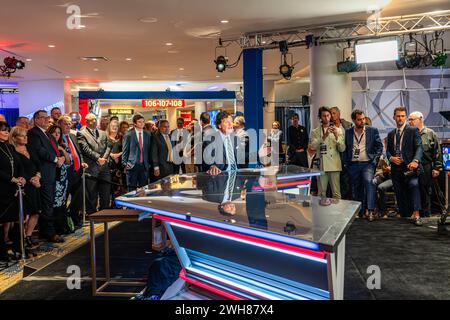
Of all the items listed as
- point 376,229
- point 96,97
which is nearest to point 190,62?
point 96,97

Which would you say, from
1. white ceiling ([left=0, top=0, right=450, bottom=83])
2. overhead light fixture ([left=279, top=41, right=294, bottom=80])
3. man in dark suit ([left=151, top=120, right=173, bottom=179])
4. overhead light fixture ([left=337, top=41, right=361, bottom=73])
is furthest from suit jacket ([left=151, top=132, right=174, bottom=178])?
overhead light fixture ([left=337, top=41, right=361, bottom=73])

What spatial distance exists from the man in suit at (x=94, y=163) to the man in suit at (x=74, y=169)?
0.15 m

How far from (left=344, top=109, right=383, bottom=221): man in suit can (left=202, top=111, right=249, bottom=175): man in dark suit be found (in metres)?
1.97

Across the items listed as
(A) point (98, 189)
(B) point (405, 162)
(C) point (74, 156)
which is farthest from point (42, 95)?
(B) point (405, 162)

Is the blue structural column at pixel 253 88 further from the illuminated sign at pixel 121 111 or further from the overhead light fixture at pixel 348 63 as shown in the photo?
the illuminated sign at pixel 121 111

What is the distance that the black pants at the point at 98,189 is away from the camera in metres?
6.64

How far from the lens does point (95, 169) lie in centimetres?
661

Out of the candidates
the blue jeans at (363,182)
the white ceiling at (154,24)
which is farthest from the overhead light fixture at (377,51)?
the blue jeans at (363,182)

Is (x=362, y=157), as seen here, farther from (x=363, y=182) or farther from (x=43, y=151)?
(x=43, y=151)

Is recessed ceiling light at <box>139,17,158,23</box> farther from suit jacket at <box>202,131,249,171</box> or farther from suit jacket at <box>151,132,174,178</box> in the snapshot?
suit jacket at <box>202,131,249,171</box>

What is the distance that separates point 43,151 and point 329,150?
3791 millimetres

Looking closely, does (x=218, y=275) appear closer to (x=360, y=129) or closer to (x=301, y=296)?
(x=301, y=296)

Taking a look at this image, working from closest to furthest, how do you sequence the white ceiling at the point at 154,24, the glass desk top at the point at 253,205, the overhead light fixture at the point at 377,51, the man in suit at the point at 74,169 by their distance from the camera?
1. the glass desk top at the point at 253,205
2. the man in suit at the point at 74,169
3. the white ceiling at the point at 154,24
4. the overhead light fixture at the point at 377,51

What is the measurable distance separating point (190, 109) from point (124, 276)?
2410cm
